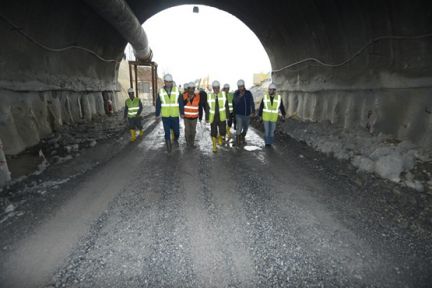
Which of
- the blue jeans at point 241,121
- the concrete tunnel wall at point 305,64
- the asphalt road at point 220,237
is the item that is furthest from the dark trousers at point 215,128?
the concrete tunnel wall at point 305,64

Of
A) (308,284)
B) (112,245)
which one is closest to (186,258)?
(112,245)

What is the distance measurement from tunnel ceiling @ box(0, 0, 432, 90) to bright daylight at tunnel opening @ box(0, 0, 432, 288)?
0.15 ft

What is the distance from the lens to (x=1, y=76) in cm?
543

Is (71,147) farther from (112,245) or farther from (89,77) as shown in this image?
(89,77)

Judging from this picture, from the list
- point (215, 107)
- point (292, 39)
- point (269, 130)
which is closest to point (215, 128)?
point (215, 107)

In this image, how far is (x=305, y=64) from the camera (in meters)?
9.08

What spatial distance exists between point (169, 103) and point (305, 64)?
18.0 feet

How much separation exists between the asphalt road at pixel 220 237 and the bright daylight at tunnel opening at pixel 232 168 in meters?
0.02

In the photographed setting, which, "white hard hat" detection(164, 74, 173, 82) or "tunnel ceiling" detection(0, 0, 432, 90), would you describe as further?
"white hard hat" detection(164, 74, 173, 82)

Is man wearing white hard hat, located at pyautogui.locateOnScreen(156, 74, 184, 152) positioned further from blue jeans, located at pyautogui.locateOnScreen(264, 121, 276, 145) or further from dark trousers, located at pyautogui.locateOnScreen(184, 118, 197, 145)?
blue jeans, located at pyautogui.locateOnScreen(264, 121, 276, 145)

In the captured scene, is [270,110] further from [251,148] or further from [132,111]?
[132,111]

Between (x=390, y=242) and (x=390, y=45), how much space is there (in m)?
4.33

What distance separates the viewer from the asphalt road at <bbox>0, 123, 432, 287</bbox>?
2.22m

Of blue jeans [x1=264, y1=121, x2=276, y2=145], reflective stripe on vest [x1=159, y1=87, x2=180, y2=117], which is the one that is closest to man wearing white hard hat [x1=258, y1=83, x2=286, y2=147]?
blue jeans [x1=264, y1=121, x2=276, y2=145]
